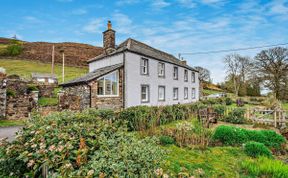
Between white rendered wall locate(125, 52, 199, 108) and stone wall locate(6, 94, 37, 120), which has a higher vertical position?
white rendered wall locate(125, 52, 199, 108)

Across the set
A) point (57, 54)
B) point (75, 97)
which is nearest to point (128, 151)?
point (75, 97)

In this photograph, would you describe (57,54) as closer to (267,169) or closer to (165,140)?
(165,140)

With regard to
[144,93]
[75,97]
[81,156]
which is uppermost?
[144,93]

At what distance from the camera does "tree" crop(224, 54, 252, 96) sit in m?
37.7

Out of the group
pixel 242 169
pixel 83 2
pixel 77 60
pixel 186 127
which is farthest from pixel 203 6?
pixel 77 60

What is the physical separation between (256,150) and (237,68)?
38.8 metres

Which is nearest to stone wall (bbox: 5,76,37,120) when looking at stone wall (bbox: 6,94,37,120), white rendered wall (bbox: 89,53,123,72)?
stone wall (bbox: 6,94,37,120)

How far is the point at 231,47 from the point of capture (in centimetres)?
2544

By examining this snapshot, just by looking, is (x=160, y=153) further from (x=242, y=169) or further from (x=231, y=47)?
(x=231, y=47)

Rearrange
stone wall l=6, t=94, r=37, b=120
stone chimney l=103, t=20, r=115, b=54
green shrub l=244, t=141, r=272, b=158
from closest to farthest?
green shrub l=244, t=141, r=272, b=158, stone wall l=6, t=94, r=37, b=120, stone chimney l=103, t=20, r=115, b=54

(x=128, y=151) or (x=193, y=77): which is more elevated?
(x=193, y=77)

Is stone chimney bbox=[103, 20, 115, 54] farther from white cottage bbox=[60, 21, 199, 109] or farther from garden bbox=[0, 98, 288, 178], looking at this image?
garden bbox=[0, 98, 288, 178]

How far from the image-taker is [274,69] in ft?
96.4

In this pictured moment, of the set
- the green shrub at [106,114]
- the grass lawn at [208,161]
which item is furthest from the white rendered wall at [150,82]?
the grass lawn at [208,161]
